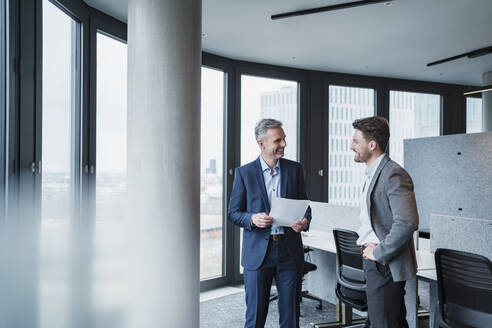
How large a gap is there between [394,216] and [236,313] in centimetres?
233

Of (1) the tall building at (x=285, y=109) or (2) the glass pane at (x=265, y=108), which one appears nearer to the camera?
(2) the glass pane at (x=265, y=108)

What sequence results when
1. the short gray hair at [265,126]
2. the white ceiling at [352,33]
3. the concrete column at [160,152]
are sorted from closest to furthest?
1. the concrete column at [160,152]
2. the short gray hair at [265,126]
3. the white ceiling at [352,33]

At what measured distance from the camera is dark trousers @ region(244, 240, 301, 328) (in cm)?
218

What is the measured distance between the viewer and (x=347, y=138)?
5.68 metres

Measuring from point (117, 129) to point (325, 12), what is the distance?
1.92 metres

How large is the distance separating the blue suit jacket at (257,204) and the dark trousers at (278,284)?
0.12 feet

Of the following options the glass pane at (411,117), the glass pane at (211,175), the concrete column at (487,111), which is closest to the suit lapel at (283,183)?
the glass pane at (211,175)

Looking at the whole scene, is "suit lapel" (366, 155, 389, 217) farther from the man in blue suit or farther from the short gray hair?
the short gray hair

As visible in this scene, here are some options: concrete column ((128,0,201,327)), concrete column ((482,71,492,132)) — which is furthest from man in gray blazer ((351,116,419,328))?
concrete column ((482,71,492,132))

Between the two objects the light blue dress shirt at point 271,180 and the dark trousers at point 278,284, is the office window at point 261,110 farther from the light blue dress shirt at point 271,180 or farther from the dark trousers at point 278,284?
the dark trousers at point 278,284

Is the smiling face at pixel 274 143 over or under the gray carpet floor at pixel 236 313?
over

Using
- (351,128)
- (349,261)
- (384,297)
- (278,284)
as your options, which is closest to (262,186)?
(278,284)

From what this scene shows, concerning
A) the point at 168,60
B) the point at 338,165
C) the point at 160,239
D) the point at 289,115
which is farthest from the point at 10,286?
the point at 338,165

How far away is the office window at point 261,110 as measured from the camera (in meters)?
5.01
